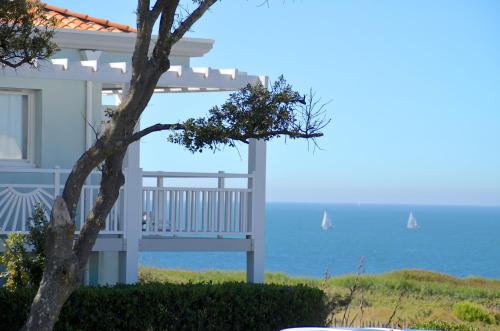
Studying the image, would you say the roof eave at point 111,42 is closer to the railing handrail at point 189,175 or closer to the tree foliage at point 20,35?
the railing handrail at point 189,175

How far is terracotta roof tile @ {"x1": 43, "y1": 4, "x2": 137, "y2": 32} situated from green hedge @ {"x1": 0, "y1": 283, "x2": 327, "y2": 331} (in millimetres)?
5527

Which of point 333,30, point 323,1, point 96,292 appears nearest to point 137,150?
point 96,292

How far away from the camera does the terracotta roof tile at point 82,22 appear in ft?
64.3

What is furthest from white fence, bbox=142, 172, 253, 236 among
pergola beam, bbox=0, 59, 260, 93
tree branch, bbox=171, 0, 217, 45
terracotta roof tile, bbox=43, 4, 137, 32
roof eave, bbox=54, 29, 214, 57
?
tree branch, bbox=171, 0, 217, 45

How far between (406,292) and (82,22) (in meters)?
15.3

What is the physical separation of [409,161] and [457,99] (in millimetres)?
7846

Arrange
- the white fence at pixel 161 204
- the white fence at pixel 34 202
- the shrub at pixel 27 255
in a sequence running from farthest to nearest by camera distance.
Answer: the white fence at pixel 161 204, the white fence at pixel 34 202, the shrub at pixel 27 255

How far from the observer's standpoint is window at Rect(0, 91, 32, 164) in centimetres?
1870

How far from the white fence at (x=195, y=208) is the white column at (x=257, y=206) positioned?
113mm

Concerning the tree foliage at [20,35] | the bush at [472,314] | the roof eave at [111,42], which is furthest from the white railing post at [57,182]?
the bush at [472,314]

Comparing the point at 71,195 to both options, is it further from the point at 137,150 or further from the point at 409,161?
the point at 409,161

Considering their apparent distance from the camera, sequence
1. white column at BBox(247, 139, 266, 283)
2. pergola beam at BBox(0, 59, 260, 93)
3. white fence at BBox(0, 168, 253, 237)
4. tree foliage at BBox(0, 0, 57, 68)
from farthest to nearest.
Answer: white column at BBox(247, 139, 266, 283) → white fence at BBox(0, 168, 253, 237) → pergola beam at BBox(0, 59, 260, 93) → tree foliage at BBox(0, 0, 57, 68)

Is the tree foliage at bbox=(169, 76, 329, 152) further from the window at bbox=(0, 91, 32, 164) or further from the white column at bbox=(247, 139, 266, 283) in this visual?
the window at bbox=(0, 91, 32, 164)

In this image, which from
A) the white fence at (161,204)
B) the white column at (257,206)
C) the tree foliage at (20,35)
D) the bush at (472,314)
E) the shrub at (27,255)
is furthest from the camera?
the bush at (472,314)
